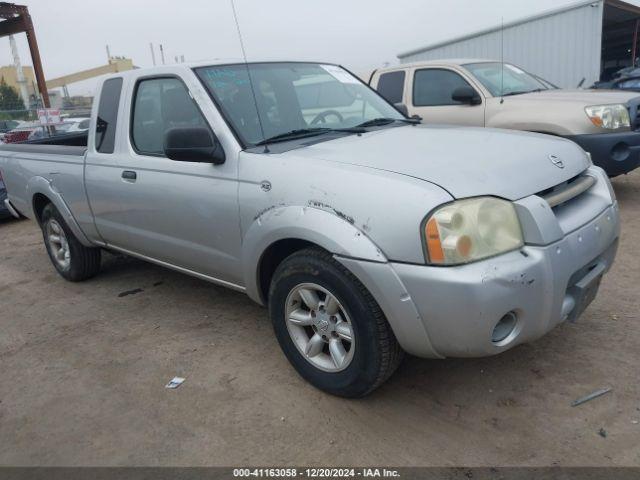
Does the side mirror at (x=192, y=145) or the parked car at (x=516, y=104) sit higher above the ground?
the side mirror at (x=192, y=145)

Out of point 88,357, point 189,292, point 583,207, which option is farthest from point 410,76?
point 88,357

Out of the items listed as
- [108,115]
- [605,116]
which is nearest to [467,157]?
[108,115]

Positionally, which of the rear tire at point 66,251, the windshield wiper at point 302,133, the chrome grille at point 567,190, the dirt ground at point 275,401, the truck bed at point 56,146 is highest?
the windshield wiper at point 302,133

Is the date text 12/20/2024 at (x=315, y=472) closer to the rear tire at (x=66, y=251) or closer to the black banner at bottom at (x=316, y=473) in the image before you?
the black banner at bottom at (x=316, y=473)

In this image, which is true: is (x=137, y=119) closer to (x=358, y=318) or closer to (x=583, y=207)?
(x=358, y=318)

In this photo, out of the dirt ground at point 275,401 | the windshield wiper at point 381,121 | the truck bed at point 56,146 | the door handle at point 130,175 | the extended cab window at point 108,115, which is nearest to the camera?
the dirt ground at point 275,401

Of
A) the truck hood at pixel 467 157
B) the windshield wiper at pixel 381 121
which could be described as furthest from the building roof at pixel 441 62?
the truck hood at pixel 467 157

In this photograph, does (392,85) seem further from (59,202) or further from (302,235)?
(302,235)

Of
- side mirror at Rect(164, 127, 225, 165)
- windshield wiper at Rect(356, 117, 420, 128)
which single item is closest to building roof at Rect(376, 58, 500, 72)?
windshield wiper at Rect(356, 117, 420, 128)

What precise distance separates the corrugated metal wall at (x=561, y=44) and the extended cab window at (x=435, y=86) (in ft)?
20.8

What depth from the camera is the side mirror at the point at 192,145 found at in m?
2.94

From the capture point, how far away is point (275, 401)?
2875 millimetres

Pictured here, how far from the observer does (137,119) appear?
3820mm

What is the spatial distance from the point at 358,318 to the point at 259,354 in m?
1.11
